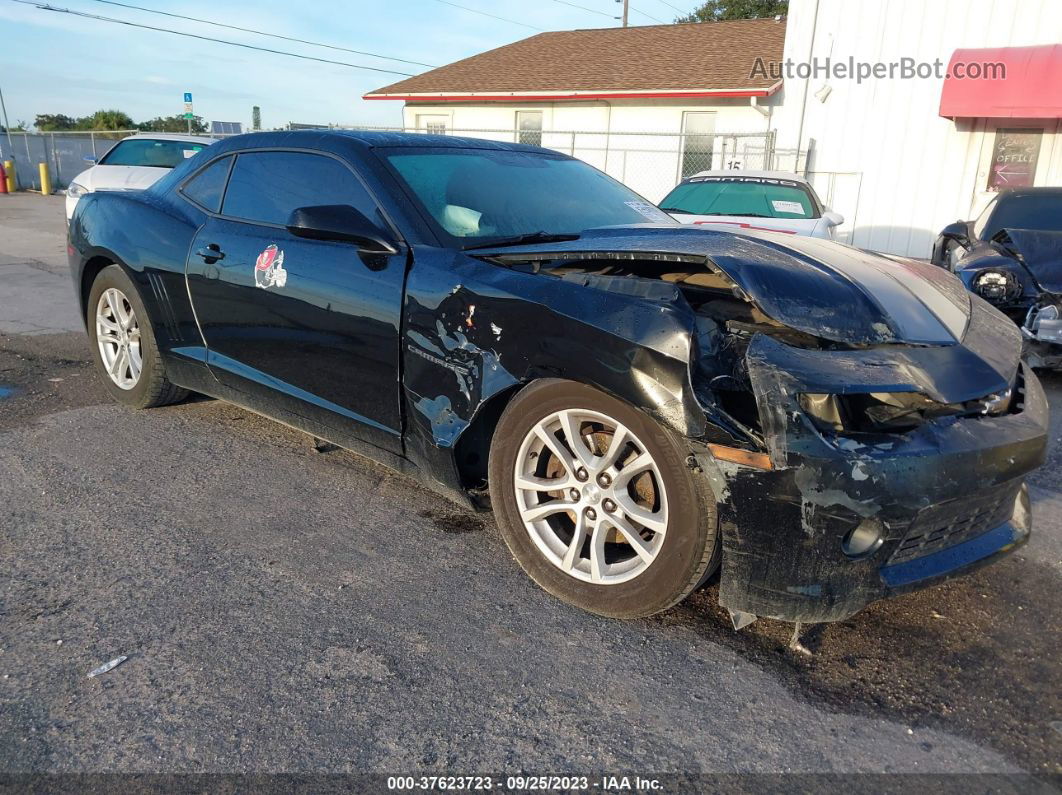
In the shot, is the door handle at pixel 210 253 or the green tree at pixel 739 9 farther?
the green tree at pixel 739 9

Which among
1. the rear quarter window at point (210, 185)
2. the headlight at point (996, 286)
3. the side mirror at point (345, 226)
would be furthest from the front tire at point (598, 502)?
the headlight at point (996, 286)

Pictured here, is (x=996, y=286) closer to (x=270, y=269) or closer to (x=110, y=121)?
(x=270, y=269)

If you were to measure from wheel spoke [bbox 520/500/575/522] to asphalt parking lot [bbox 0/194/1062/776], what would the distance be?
0.89ft

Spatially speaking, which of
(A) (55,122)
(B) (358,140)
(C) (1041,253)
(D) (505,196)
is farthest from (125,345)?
(A) (55,122)

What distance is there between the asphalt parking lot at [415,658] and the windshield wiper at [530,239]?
44.7 inches

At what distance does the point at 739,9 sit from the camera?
38188 mm

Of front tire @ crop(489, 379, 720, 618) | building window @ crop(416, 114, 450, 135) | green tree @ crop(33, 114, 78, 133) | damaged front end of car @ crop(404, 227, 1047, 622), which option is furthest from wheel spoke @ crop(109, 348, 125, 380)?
green tree @ crop(33, 114, 78, 133)

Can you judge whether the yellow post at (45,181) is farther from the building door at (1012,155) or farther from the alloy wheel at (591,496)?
the alloy wheel at (591,496)

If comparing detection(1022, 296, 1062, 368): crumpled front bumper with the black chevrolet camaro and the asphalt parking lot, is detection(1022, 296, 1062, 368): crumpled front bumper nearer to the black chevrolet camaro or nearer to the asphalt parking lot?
the asphalt parking lot

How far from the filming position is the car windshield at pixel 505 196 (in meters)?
3.29

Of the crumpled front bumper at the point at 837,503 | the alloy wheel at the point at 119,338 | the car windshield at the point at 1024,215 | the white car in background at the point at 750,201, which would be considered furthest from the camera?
the white car in background at the point at 750,201

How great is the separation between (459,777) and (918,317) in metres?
2.04

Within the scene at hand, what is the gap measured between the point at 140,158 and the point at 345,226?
401 inches

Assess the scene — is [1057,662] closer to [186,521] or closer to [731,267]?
[731,267]
